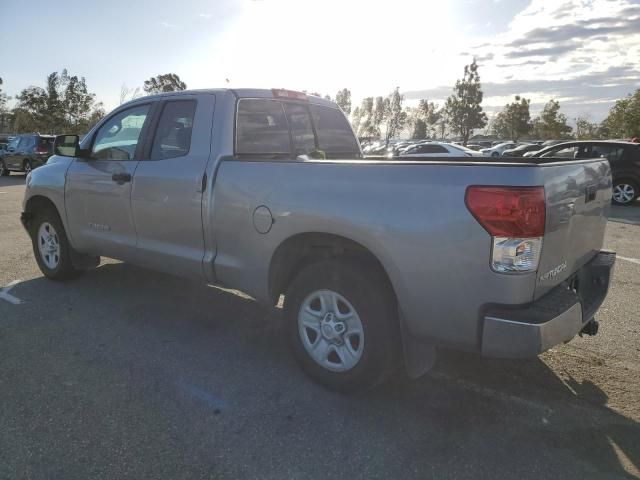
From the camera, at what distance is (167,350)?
3758 mm

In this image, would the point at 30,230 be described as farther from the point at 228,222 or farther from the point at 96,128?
the point at 228,222

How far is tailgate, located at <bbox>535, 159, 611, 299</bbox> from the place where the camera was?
95.7 inches

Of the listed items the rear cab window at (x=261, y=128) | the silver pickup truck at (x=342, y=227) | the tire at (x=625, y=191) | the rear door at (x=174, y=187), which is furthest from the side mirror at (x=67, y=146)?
the tire at (x=625, y=191)

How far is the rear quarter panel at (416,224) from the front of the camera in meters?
2.38

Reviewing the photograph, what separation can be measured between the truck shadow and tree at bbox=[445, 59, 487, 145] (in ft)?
202

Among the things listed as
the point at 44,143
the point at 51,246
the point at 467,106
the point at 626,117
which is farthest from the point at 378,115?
the point at 51,246

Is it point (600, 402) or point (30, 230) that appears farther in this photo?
point (30, 230)

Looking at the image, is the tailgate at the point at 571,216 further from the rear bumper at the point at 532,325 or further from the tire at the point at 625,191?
A: the tire at the point at 625,191

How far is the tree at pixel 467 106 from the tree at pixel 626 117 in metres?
16.3

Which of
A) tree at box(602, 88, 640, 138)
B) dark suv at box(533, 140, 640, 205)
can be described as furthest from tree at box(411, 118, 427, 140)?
dark suv at box(533, 140, 640, 205)

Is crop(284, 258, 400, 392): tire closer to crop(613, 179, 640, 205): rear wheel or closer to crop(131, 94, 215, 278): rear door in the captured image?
crop(131, 94, 215, 278): rear door

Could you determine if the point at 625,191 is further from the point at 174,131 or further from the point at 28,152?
the point at 28,152

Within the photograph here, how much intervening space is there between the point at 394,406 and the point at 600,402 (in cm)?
130

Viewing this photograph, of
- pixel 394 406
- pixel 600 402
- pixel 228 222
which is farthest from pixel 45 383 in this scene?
pixel 600 402
